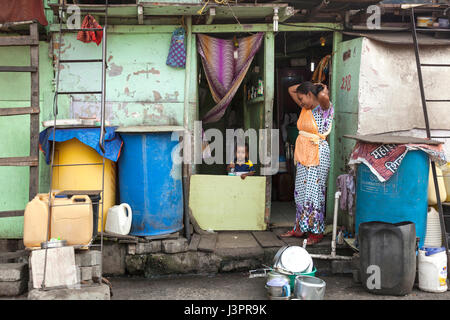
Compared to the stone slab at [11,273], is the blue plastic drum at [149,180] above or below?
above

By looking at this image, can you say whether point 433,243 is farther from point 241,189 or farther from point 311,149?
point 241,189

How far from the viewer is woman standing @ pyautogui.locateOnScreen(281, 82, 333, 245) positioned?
5.76m

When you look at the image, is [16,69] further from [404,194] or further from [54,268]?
[404,194]

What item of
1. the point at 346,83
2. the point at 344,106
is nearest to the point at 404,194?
the point at 344,106

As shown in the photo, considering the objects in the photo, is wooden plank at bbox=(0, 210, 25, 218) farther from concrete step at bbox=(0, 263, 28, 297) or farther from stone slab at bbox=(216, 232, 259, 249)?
stone slab at bbox=(216, 232, 259, 249)

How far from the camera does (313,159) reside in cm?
575

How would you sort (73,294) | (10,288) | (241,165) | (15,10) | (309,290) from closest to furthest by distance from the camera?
(73,294) → (309,290) → (10,288) → (15,10) → (241,165)

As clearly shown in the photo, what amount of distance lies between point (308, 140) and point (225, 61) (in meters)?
1.69

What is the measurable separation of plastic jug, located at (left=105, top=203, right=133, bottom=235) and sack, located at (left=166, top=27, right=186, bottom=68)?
211 cm

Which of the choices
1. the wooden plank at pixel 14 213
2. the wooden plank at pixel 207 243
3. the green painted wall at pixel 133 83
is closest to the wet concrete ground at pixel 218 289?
the wooden plank at pixel 207 243

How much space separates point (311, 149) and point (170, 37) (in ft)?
8.31

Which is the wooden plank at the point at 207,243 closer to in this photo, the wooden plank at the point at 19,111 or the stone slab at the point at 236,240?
the stone slab at the point at 236,240

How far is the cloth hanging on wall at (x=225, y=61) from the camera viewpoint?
6261mm

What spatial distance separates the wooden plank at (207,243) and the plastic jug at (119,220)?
3.14ft
